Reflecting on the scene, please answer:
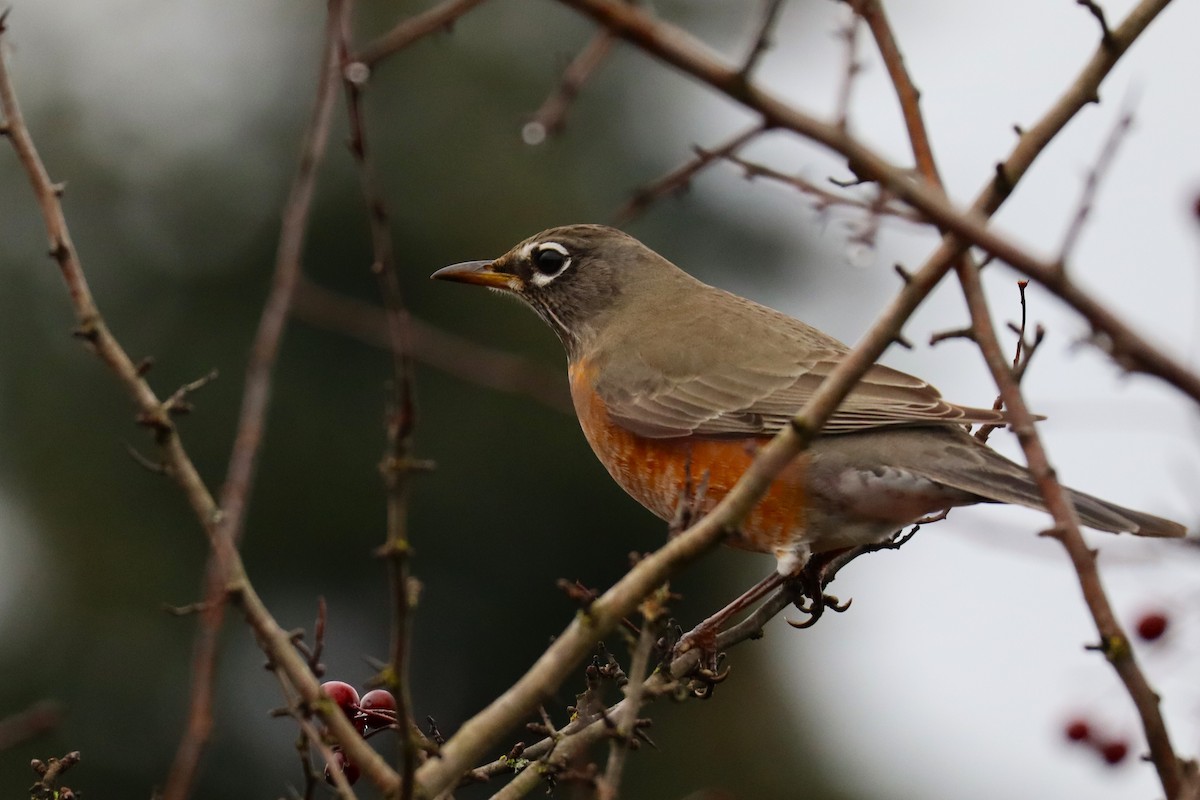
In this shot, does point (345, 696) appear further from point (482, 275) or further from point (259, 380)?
point (482, 275)

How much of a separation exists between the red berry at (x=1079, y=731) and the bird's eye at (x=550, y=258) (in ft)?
8.99

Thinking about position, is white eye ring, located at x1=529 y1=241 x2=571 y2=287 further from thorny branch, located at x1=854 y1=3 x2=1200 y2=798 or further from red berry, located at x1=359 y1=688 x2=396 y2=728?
thorny branch, located at x1=854 y1=3 x2=1200 y2=798

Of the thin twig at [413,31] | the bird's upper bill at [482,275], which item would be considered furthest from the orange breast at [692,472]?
the thin twig at [413,31]

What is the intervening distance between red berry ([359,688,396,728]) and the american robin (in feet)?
2.82

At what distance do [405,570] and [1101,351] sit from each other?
896mm

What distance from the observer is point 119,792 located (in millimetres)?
15719

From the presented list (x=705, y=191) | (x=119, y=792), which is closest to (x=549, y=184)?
(x=705, y=191)

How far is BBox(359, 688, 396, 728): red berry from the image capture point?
124 inches

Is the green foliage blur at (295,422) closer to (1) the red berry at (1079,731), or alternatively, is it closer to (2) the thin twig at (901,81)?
(1) the red berry at (1079,731)

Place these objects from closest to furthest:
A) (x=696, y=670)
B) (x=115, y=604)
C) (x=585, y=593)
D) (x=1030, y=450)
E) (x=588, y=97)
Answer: (x=1030, y=450), (x=585, y=593), (x=696, y=670), (x=115, y=604), (x=588, y=97)

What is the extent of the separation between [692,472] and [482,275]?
136cm

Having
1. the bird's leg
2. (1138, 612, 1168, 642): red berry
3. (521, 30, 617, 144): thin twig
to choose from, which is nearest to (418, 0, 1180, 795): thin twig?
(521, 30, 617, 144): thin twig

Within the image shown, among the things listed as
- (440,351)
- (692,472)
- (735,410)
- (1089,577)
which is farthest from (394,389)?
(735,410)

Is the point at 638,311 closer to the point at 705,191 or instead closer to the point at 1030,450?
the point at 1030,450
